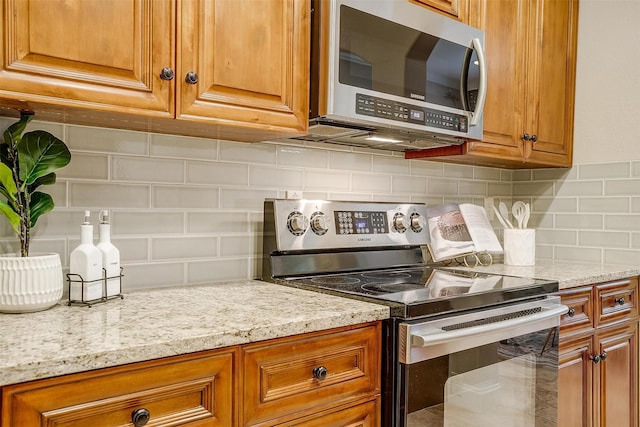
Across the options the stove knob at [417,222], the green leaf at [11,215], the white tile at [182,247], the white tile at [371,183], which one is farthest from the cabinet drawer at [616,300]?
the green leaf at [11,215]

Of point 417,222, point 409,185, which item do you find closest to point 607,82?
point 409,185

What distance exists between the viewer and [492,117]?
2.09m

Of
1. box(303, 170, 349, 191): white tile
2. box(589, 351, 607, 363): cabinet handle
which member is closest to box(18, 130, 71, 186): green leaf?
box(303, 170, 349, 191): white tile

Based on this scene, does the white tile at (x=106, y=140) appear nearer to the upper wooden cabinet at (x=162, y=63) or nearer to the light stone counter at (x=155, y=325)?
the upper wooden cabinet at (x=162, y=63)

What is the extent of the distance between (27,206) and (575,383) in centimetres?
192

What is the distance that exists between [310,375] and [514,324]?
689mm

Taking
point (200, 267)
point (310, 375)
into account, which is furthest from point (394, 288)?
point (200, 267)

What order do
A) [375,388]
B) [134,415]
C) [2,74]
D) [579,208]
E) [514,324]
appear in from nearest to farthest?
[134,415] < [2,74] < [375,388] < [514,324] < [579,208]

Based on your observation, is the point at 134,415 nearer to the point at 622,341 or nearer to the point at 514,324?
the point at 514,324

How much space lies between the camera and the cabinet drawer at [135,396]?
2.69ft

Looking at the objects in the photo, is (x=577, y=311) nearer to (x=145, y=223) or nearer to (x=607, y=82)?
(x=607, y=82)

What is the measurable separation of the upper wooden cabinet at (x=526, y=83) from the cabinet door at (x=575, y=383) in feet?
2.65

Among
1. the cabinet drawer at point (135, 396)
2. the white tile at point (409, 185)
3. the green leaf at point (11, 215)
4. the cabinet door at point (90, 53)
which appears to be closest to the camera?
the cabinet drawer at point (135, 396)

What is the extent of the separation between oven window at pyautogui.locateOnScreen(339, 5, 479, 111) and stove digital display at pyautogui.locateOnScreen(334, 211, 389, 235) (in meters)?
0.47
